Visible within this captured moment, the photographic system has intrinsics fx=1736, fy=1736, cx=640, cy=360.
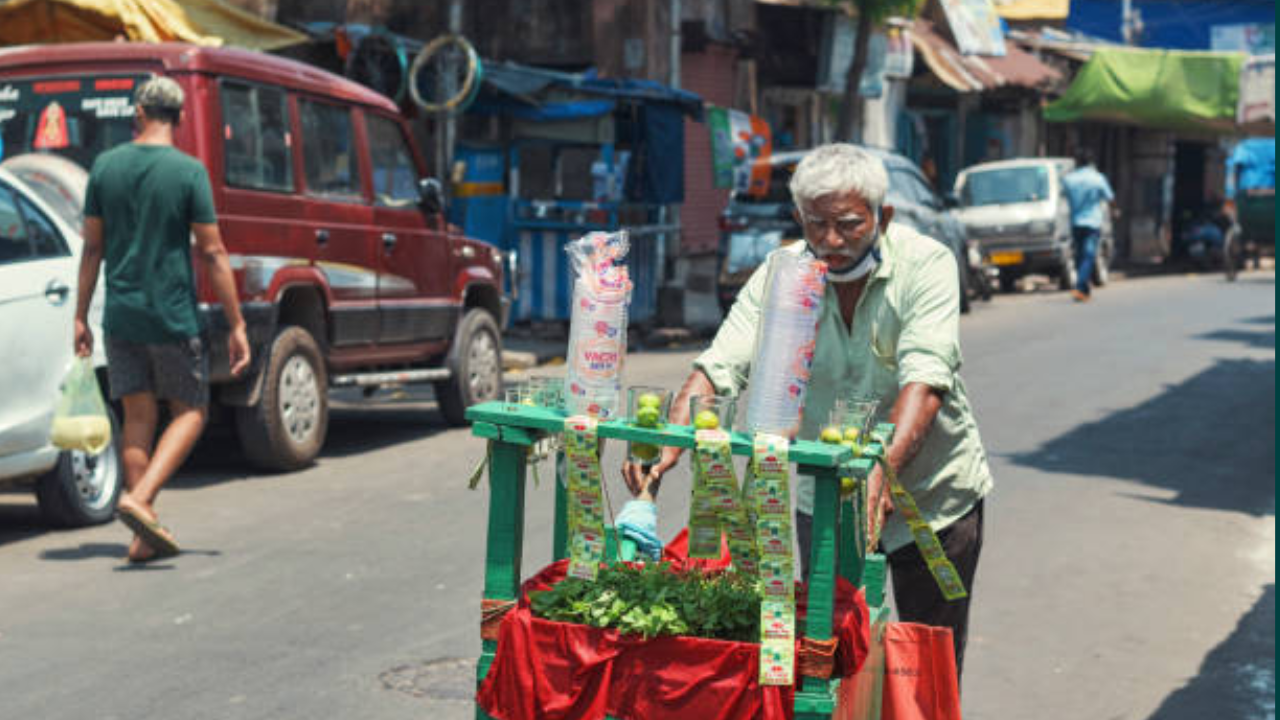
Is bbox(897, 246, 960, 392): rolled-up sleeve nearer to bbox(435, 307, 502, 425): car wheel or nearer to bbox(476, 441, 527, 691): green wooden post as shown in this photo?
bbox(476, 441, 527, 691): green wooden post

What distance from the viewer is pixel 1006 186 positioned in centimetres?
2755

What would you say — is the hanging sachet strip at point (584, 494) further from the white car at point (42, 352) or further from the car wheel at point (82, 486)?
the car wheel at point (82, 486)

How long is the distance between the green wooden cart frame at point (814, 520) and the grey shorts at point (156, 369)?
4.14 m

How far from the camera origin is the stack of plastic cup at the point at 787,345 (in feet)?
10.8

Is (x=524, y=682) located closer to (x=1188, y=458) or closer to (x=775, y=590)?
(x=775, y=590)

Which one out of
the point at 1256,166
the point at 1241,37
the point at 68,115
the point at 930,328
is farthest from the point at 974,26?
the point at 930,328

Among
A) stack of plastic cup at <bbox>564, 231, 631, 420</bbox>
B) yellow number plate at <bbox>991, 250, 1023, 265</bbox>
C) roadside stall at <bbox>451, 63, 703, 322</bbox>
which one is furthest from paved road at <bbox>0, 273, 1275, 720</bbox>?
yellow number plate at <bbox>991, 250, 1023, 265</bbox>

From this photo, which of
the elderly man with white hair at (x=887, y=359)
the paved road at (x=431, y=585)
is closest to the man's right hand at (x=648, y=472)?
the elderly man with white hair at (x=887, y=359)

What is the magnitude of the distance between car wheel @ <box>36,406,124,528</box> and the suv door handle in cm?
63

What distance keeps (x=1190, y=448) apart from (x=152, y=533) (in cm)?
721

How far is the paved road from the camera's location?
5.71m

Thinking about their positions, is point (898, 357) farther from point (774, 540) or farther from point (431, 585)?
point (431, 585)

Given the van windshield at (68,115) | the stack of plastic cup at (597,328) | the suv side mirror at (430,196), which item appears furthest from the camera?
the suv side mirror at (430,196)

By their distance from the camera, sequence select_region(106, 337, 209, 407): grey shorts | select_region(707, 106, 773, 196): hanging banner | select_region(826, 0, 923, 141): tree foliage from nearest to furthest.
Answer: select_region(106, 337, 209, 407): grey shorts → select_region(707, 106, 773, 196): hanging banner → select_region(826, 0, 923, 141): tree foliage
